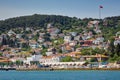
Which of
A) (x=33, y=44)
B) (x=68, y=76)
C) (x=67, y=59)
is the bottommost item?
(x=68, y=76)

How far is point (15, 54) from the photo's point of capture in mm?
154125

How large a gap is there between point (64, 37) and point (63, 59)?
45.9 meters

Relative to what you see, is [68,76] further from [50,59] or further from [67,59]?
[50,59]

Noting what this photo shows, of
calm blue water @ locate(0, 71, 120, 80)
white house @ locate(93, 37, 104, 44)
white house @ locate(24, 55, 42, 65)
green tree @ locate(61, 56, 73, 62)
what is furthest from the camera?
white house @ locate(93, 37, 104, 44)

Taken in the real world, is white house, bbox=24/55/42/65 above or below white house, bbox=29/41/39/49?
below

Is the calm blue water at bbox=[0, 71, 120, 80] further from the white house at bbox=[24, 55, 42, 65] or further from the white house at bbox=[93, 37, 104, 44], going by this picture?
the white house at bbox=[93, 37, 104, 44]

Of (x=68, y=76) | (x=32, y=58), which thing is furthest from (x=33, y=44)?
(x=68, y=76)

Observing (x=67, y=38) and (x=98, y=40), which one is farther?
(x=67, y=38)

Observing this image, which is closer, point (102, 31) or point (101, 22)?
point (102, 31)

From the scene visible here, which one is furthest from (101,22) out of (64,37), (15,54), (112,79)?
(112,79)

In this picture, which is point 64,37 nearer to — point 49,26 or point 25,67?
point 49,26

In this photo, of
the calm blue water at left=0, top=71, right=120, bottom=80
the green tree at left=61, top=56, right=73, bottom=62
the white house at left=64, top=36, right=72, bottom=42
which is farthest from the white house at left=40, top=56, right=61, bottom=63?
the calm blue water at left=0, top=71, right=120, bottom=80

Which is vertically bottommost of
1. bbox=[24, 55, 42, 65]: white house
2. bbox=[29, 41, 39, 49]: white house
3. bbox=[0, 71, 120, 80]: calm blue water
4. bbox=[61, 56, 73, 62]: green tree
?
bbox=[0, 71, 120, 80]: calm blue water

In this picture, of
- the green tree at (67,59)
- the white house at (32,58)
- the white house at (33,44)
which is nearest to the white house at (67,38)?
the white house at (33,44)
